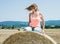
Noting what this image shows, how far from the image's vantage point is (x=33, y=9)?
8.30m

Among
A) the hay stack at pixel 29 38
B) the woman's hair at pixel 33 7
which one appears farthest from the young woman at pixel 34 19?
the hay stack at pixel 29 38

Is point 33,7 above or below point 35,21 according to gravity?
above

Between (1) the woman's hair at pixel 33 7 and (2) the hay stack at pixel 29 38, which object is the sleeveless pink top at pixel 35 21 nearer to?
(1) the woman's hair at pixel 33 7

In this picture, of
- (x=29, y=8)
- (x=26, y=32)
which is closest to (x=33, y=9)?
(x=29, y=8)

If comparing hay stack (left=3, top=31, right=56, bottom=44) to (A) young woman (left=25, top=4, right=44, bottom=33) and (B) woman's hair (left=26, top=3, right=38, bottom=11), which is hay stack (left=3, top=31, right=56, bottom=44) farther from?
(B) woman's hair (left=26, top=3, right=38, bottom=11)

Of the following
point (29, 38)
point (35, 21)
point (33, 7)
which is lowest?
point (29, 38)

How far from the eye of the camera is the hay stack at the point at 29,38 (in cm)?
Result: 852

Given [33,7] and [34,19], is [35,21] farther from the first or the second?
[33,7]

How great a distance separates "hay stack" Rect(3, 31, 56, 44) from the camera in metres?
8.52

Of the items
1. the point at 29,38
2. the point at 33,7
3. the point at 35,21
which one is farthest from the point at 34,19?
the point at 29,38

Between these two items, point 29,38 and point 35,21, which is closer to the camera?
point 35,21

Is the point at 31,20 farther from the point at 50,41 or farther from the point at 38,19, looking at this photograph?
the point at 50,41

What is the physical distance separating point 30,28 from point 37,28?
20 centimetres

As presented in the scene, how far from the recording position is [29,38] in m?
8.68
